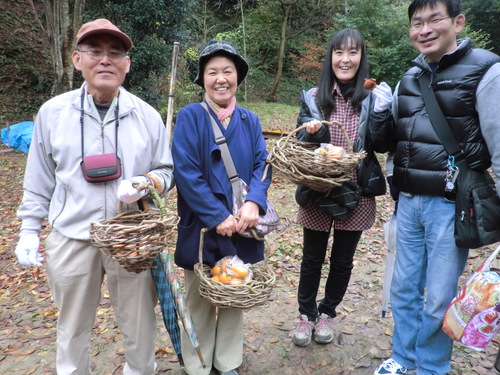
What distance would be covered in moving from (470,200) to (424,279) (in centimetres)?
68

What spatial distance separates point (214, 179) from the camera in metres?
2.32

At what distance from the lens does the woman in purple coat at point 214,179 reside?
225 cm

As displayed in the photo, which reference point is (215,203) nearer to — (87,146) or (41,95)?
(87,146)

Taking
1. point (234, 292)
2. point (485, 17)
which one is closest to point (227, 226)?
point (234, 292)

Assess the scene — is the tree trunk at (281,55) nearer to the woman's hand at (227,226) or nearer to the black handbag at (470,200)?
the black handbag at (470,200)

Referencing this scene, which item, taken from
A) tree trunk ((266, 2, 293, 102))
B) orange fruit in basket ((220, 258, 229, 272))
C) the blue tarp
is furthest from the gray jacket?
tree trunk ((266, 2, 293, 102))

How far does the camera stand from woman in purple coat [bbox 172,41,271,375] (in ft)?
7.39

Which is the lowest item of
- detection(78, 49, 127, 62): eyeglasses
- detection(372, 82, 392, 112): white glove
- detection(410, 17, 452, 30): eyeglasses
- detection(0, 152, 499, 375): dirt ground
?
detection(0, 152, 499, 375): dirt ground

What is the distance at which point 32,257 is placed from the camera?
A: 2.12 meters

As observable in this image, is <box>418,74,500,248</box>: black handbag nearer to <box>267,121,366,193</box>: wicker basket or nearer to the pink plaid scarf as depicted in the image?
<box>267,121,366,193</box>: wicker basket

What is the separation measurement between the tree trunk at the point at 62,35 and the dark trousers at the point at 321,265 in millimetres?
9335

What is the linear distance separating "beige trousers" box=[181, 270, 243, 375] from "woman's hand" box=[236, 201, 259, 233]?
0.67 m

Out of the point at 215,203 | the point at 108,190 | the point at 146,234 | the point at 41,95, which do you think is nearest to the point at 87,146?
the point at 108,190

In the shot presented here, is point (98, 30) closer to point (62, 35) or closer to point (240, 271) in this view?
point (240, 271)
